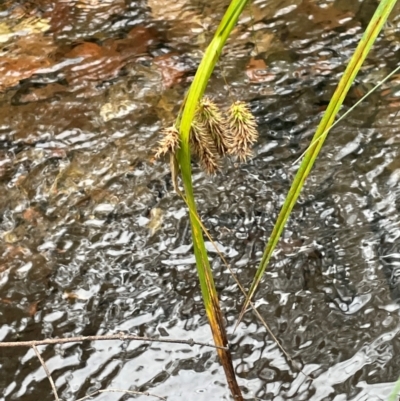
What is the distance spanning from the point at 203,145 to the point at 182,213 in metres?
1.14

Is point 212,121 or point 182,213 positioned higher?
point 212,121

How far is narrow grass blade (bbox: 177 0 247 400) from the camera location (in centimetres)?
91

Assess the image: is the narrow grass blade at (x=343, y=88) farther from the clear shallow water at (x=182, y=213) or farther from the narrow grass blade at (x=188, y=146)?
the clear shallow water at (x=182, y=213)

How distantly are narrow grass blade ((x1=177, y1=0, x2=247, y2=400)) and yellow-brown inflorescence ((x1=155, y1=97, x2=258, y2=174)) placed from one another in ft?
0.13

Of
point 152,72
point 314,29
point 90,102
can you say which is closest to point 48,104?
point 90,102

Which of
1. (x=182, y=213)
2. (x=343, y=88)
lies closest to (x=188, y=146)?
(x=343, y=88)

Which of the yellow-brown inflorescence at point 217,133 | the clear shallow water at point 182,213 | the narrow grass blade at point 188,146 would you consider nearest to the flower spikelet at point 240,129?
the yellow-brown inflorescence at point 217,133

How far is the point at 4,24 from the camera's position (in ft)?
11.5

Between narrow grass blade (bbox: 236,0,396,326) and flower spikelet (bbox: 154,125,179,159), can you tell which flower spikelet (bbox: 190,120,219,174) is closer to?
flower spikelet (bbox: 154,125,179,159)

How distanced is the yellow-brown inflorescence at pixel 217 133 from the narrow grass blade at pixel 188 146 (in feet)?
0.13

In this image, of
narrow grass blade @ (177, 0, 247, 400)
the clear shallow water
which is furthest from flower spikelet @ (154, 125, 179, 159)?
the clear shallow water

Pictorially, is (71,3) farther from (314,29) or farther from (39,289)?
(39,289)

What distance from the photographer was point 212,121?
1.03m

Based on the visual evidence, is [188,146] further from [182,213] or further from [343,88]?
[182,213]
